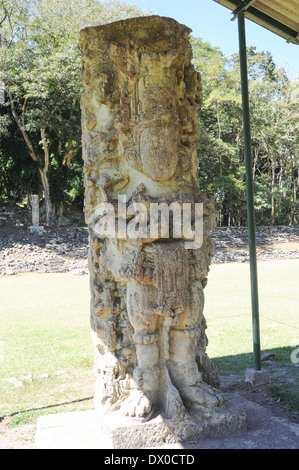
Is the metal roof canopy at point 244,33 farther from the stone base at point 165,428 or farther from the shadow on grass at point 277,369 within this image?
the stone base at point 165,428

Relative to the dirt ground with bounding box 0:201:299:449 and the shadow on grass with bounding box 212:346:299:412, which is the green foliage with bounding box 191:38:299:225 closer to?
the dirt ground with bounding box 0:201:299:449

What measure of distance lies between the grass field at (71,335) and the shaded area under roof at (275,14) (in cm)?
389

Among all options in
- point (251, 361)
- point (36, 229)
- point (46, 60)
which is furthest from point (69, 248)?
point (251, 361)

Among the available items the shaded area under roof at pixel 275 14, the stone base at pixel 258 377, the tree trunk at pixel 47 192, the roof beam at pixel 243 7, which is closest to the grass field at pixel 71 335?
the stone base at pixel 258 377

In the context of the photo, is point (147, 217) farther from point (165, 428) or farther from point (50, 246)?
point (50, 246)

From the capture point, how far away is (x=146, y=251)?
11.7 ft

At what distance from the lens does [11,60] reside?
20.2 m

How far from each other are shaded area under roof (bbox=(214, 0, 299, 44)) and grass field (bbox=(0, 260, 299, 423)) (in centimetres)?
389

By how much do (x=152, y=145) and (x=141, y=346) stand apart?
1.61 metres

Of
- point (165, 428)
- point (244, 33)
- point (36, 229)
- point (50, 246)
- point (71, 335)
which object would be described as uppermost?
point (244, 33)

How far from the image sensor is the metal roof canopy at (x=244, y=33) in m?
4.67

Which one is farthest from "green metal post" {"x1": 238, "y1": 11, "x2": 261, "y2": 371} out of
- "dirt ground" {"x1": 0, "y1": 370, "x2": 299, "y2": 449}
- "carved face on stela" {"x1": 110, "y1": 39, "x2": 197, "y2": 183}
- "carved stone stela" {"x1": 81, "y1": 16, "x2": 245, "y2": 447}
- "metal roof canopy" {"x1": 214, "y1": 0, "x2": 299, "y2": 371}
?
"carved face on stela" {"x1": 110, "y1": 39, "x2": 197, "y2": 183}

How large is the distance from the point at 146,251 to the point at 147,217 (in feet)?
0.90

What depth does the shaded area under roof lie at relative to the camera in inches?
183
